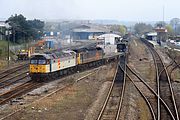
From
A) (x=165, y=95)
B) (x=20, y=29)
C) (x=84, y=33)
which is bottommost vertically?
(x=165, y=95)

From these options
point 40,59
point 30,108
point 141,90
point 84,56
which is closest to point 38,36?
point 84,56

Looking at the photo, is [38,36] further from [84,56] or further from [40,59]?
[40,59]

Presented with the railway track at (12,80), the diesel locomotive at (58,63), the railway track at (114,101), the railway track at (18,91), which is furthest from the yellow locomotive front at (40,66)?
the railway track at (114,101)

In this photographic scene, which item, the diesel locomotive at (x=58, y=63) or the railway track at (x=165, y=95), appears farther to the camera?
the diesel locomotive at (x=58, y=63)

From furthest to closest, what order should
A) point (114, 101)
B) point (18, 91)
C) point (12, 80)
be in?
point (12, 80), point (18, 91), point (114, 101)

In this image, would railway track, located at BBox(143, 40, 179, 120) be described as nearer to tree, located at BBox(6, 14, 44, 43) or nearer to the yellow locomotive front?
the yellow locomotive front

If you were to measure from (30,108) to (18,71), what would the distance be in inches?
689

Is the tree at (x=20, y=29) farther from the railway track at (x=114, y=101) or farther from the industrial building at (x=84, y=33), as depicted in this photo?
the industrial building at (x=84, y=33)

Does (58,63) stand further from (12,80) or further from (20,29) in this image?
(20,29)

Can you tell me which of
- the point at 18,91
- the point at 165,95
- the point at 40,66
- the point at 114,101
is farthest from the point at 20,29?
the point at 114,101

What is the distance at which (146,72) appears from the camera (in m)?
37.5

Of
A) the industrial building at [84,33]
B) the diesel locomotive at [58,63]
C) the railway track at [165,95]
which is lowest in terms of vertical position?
the railway track at [165,95]

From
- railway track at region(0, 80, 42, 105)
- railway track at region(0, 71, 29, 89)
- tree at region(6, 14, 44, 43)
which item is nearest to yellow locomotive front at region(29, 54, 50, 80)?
railway track at region(0, 80, 42, 105)

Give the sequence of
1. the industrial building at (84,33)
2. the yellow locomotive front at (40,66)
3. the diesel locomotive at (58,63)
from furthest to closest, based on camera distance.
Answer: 1. the industrial building at (84,33)
2. the diesel locomotive at (58,63)
3. the yellow locomotive front at (40,66)
